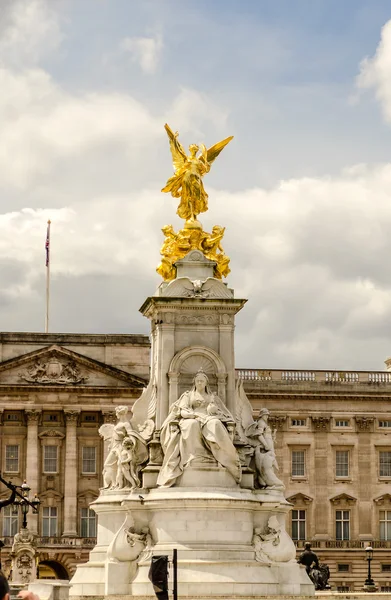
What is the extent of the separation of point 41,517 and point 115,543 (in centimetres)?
5490

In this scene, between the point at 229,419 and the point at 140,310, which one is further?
the point at 140,310

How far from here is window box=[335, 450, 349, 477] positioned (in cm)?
9544

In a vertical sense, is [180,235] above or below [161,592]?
above

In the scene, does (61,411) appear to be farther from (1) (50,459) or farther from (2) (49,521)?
(2) (49,521)

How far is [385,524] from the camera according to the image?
9544cm

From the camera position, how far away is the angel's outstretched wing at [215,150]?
4244cm

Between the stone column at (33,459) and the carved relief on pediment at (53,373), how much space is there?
2.04 metres

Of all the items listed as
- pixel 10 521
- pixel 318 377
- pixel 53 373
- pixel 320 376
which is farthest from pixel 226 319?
pixel 318 377

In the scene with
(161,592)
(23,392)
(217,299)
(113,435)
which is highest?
Answer: (23,392)

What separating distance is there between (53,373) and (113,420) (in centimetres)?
466

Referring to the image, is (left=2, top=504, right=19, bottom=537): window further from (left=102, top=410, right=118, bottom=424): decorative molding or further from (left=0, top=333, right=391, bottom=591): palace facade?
(left=102, top=410, right=118, bottom=424): decorative molding

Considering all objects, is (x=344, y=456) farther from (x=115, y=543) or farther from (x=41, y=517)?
(x=115, y=543)

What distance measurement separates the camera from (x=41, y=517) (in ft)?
302

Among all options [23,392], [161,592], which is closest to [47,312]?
[23,392]
